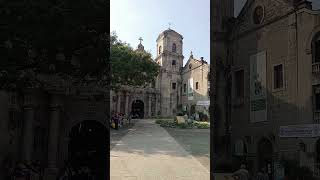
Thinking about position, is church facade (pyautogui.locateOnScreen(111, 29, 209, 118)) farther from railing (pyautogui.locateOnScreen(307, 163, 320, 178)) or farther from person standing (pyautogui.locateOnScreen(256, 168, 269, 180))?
railing (pyautogui.locateOnScreen(307, 163, 320, 178))

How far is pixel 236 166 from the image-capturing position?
2531 millimetres

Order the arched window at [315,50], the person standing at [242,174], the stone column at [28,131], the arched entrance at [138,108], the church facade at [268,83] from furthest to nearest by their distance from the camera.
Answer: the arched entrance at [138,108], the stone column at [28,131], the person standing at [242,174], the church facade at [268,83], the arched window at [315,50]

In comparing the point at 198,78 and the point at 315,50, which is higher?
the point at 315,50

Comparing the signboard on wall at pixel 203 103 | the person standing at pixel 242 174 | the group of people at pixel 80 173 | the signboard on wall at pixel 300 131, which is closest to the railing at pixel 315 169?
the signboard on wall at pixel 300 131

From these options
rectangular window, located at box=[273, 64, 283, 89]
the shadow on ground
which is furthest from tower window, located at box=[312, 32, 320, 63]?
the shadow on ground

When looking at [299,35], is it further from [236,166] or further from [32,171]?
[32,171]

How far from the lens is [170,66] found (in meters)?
2.83

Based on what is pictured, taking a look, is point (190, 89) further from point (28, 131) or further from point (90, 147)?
→ point (28, 131)

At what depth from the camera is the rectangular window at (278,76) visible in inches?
89.1

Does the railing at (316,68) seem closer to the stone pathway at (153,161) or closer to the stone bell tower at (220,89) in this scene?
the stone bell tower at (220,89)

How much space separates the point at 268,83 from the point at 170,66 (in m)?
0.76

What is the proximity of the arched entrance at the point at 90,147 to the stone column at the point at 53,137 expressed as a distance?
10cm

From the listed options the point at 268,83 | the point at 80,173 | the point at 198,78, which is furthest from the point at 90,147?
the point at 268,83

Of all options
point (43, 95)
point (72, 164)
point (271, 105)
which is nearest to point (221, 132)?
point (271, 105)
